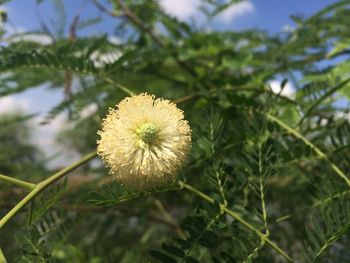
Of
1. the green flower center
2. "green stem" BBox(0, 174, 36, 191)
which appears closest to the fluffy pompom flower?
the green flower center

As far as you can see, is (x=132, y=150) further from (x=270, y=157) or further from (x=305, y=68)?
(x=305, y=68)

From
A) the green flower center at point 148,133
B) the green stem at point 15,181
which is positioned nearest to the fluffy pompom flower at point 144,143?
the green flower center at point 148,133

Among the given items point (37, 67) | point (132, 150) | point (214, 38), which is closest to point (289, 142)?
point (132, 150)

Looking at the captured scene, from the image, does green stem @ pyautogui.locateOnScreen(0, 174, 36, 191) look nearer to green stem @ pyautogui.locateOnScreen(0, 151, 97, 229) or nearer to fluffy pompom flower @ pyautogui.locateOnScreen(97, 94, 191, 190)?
green stem @ pyautogui.locateOnScreen(0, 151, 97, 229)

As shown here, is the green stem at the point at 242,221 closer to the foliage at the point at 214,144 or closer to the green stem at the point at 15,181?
the foliage at the point at 214,144

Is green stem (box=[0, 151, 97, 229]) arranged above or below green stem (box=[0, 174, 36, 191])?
below

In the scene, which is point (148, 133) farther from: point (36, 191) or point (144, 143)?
point (36, 191)
